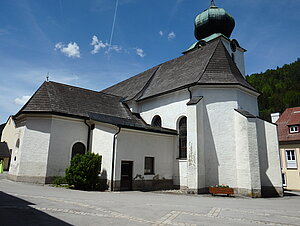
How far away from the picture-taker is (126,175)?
14375 mm

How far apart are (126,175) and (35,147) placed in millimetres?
6184

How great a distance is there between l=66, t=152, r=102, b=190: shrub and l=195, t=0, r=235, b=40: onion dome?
20840 mm

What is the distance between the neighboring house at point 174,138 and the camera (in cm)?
1398

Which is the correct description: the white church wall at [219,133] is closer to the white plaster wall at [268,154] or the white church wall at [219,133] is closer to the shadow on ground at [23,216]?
Result: the white plaster wall at [268,154]

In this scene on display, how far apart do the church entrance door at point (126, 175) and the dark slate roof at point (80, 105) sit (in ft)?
7.51

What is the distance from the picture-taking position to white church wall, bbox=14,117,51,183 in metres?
14.9

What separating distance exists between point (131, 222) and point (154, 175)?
9.87 m

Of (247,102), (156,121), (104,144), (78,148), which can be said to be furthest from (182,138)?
(78,148)

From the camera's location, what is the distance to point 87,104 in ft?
60.7

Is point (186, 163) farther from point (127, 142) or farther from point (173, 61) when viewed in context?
point (173, 61)

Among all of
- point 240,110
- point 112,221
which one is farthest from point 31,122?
point 240,110

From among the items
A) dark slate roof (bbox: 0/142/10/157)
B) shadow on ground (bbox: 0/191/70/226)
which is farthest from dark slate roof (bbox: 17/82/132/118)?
dark slate roof (bbox: 0/142/10/157)

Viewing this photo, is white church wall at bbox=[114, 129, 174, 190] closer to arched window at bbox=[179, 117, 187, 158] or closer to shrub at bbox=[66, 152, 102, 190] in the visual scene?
arched window at bbox=[179, 117, 187, 158]

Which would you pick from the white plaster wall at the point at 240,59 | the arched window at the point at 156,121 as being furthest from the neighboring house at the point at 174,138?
the white plaster wall at the point at 240,59
